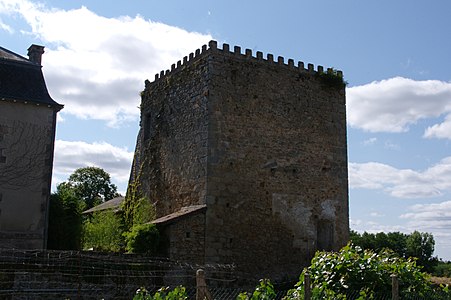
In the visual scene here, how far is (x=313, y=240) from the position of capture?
722 inches

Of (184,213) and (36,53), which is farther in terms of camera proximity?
(36,53)

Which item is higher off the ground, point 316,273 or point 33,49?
point 33,49

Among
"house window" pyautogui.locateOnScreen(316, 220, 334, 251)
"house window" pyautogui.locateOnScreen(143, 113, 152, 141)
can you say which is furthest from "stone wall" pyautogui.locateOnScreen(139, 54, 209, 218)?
"house window" pyautogui.locateOnScreen(316, 220, 334, 251)

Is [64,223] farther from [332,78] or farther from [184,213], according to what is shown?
[332,78]

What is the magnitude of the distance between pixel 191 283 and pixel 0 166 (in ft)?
20.5

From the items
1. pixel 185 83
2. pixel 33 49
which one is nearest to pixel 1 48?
pixel 33 49

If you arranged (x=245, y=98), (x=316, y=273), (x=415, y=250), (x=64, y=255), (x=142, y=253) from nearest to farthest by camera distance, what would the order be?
(x=316, y=273), (x=64, y=255), (x=142, y=253), (x=245, y=98), (x=415, y=250)

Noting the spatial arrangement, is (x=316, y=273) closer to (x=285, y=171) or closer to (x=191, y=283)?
(x=191, y=283)

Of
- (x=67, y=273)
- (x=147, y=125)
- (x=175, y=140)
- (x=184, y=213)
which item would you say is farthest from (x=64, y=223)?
(x=147, y=125)

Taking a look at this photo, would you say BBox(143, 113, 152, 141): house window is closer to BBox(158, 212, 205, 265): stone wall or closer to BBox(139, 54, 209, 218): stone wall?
BBox(139, 54, 209, 218): stone wall

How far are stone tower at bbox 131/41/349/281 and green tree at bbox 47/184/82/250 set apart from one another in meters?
2.77

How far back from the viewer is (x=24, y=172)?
1559 centimetres

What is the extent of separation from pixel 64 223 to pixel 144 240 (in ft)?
9.50

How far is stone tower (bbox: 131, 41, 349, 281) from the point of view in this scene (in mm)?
16531
